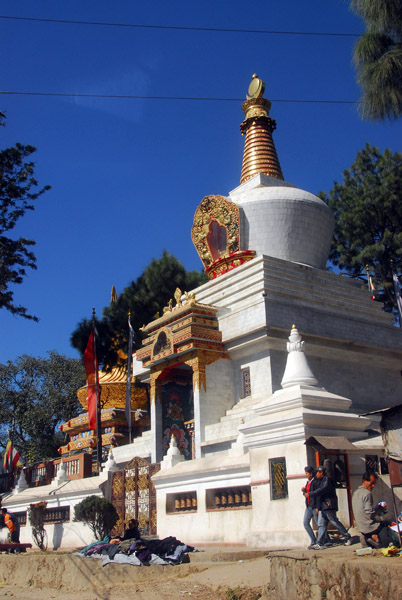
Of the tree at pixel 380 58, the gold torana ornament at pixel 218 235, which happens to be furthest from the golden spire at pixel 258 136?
the tree at pixel 380 58

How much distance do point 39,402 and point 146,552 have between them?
3532 centimetres

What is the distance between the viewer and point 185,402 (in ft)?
82.3

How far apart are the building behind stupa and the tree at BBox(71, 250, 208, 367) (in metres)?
6.43

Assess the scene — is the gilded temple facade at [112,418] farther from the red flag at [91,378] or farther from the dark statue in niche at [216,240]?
the dark statue in niche at [216,240]

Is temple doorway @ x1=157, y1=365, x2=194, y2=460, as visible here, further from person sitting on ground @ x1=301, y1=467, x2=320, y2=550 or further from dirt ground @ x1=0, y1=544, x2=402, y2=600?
person sitting on ground @ x1=301, y1=467, x2=320, y2=550

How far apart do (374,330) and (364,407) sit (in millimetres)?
3545

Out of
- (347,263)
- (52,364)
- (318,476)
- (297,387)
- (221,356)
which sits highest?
(347,263)

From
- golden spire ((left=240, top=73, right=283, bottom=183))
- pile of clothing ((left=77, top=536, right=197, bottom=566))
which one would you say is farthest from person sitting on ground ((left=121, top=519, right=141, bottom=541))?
golden spire ((left=240, top=73, right=283, bottom=183))

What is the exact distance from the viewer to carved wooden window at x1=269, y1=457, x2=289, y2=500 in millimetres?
11148

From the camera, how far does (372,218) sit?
3469 centimetres

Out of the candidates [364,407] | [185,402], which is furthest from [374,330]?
[185,402]

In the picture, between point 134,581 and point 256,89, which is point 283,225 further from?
point 134,581

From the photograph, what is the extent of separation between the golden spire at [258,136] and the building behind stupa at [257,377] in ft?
0.22

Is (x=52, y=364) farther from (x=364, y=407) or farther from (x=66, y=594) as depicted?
(x=66, y=594)
